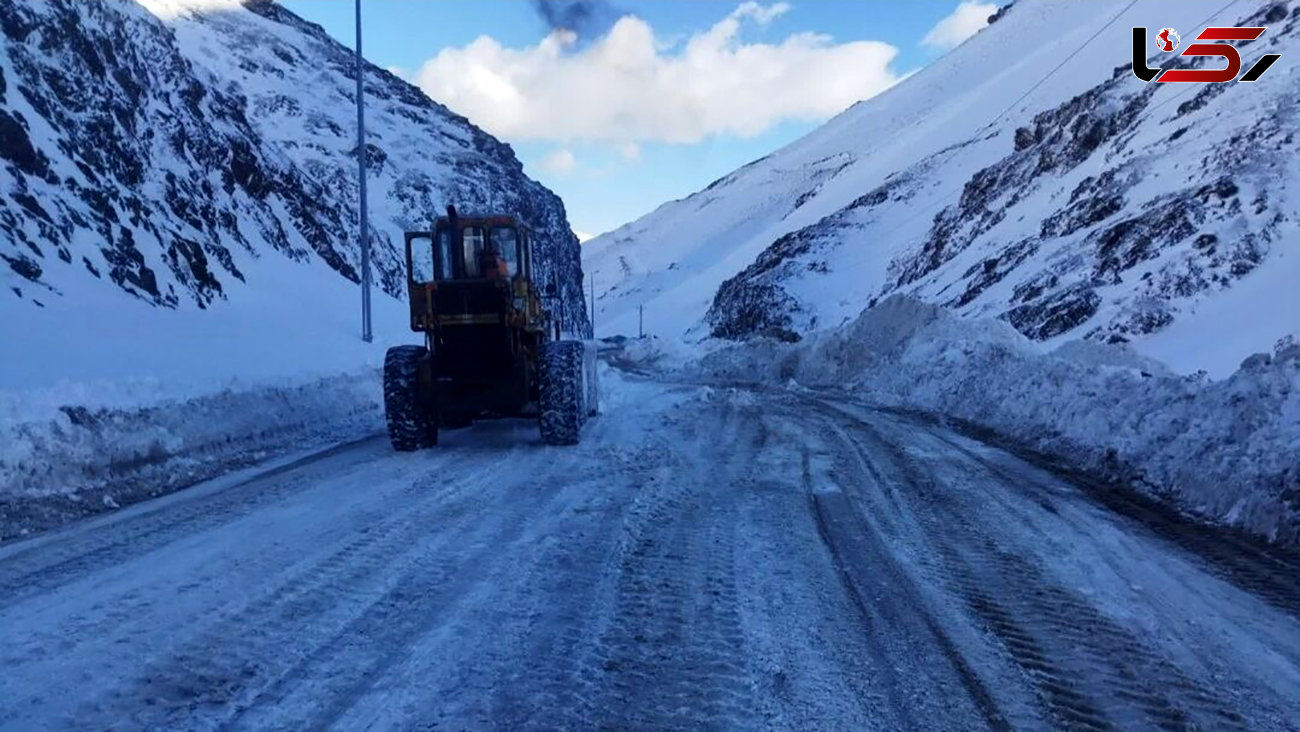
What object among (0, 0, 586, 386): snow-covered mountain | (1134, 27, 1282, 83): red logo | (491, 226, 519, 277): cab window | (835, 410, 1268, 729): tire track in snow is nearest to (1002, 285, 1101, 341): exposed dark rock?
(1134, 27, 1282, 83): red logo

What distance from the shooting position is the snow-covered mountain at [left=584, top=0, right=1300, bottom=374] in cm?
2128

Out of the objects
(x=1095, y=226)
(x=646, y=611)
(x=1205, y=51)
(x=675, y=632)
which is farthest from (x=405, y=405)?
(x=1205, y=51)

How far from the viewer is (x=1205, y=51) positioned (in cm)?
4478

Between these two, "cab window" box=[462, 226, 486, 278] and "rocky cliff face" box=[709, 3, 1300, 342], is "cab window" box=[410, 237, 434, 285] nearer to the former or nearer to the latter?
"cab window" box=[462, 226, 486, 278]

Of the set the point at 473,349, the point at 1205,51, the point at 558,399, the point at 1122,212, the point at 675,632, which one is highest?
the point at 1205,51

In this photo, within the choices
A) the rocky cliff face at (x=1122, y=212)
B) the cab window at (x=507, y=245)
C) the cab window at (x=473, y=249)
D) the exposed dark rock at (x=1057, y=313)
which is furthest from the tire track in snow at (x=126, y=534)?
the exposed dark rock at (x=1057, y=313)

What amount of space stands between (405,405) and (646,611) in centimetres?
713

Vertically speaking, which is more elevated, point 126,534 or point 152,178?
point 152,178

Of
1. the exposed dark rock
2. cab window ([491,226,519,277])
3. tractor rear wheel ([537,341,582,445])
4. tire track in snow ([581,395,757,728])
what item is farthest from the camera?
the exposed dark rock

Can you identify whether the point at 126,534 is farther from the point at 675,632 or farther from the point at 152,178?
the point at 152,178

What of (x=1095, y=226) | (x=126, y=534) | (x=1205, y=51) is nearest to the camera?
(x=126, y=534)

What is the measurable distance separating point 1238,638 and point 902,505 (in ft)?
10.7

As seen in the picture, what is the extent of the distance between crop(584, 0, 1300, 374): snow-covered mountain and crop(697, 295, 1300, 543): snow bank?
3.26m

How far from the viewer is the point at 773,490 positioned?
28.5ft
